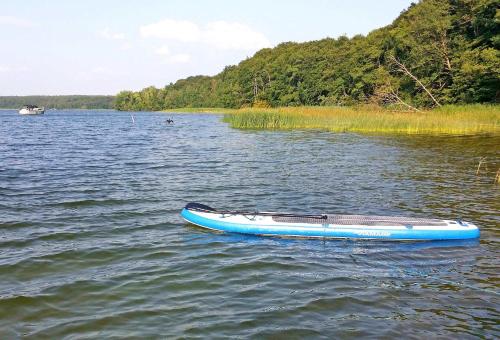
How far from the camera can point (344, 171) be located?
18.0m

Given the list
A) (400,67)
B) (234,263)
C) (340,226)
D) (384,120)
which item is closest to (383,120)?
(384,120)

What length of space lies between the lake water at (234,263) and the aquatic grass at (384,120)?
1560 centimetres

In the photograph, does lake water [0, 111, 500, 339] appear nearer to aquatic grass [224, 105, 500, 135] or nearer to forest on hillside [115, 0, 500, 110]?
aquatic grass [224, 105, 500, 135]

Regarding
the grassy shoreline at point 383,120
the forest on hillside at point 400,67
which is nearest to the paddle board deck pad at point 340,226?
the grassy shoreline at point 383,120

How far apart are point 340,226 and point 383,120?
25879 millimetres

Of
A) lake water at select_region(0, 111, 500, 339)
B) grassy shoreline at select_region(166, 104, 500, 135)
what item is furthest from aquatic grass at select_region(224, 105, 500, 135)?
lake water at select_region(0, 111, 500, 339)

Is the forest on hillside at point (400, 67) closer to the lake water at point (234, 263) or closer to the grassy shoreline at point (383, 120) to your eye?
the grassy shoreline at point (383, 120)

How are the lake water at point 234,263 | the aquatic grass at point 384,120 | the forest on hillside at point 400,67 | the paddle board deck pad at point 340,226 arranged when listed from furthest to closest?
the forest on hillside at point 400,67
the aquatic grass at point 384,120
the paddle board deck pad at point 340,226
the lake water at point 234,263

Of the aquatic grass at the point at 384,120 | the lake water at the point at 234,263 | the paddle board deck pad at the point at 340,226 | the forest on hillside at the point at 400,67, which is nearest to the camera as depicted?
the lake water at the point at 234,263

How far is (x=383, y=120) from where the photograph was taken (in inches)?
1318

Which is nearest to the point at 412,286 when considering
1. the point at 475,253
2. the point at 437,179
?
the point at 475,253

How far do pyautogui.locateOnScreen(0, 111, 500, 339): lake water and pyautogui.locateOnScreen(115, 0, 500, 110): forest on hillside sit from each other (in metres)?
27.8

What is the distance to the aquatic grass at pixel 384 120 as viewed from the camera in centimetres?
3166

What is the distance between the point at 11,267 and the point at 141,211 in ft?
13.7
